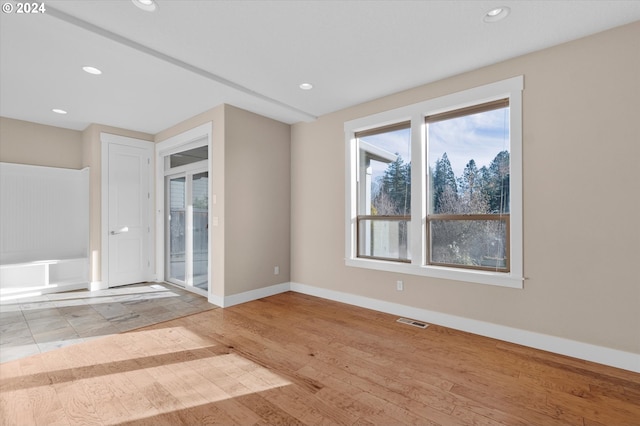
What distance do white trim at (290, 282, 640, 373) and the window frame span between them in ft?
1.47

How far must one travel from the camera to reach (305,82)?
11.6 ft

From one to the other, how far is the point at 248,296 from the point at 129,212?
2840 mm

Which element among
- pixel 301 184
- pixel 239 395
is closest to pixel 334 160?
pixel 301 184

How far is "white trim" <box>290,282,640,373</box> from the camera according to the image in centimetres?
248

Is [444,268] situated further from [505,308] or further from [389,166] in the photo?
[389,166]

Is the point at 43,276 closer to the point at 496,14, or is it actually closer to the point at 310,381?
the point at 310,381

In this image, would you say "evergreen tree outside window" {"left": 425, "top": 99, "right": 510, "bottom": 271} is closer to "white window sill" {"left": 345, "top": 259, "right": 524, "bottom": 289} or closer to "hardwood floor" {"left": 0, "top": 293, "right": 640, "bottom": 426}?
"white window sill" {"left": 345, "top": 259, "right": 524, "bottom": 289}

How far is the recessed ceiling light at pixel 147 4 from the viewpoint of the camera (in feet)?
7.10

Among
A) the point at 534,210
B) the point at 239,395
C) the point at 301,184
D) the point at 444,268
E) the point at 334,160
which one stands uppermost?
the point at 334,160

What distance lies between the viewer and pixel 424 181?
3.65 metres

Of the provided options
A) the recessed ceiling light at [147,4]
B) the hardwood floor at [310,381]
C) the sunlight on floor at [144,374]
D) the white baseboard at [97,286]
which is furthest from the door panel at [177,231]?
the recessed ceiling light at [147,4]

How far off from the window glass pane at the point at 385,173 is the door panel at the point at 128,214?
406 centimetres

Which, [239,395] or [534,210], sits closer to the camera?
[239,395]

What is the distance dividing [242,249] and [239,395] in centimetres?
244
